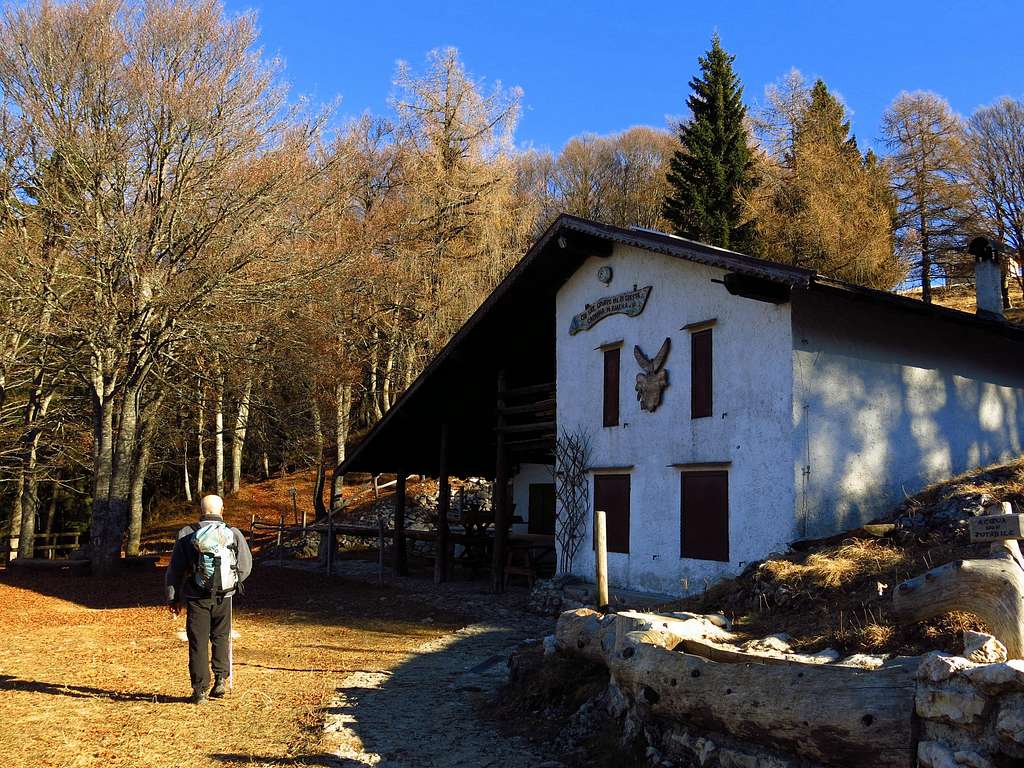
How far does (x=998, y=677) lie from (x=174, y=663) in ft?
28.8

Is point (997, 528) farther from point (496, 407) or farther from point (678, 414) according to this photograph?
point (496, 407)

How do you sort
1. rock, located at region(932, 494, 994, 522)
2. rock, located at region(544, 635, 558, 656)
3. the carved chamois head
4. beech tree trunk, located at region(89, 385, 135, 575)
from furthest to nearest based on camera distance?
1. beech tree trunk, located at region(89, 385, 135, 575)
2. the carved chamois head
3. rock, located at region(932, 494, 994, 522)
4. rock, located at region(544, 635, 558, 656)

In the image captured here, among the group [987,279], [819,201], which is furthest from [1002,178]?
[987,279]

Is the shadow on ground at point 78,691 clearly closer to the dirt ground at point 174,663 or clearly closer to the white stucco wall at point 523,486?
the dirt ground at point 174,663

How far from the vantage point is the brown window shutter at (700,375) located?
1339 centimetres

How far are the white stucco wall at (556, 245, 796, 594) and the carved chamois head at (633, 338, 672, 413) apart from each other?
0.12 metres

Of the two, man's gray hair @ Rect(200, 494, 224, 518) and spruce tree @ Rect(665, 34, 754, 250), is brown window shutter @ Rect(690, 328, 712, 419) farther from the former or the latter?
spruce tree @ Rect(665, 34, 754, 250)

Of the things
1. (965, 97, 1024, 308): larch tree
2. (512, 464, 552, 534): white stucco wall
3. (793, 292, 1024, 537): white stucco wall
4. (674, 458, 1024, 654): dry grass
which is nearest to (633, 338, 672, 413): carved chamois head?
(793, 292, 1024, 537): white stucco wall

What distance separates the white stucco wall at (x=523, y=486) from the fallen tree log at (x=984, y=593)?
55.0 feet

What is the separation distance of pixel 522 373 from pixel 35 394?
487 inches

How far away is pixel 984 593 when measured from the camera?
19.1 feet

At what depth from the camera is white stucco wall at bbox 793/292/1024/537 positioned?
12.2 meters

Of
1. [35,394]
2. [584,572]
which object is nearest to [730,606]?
[584,572]

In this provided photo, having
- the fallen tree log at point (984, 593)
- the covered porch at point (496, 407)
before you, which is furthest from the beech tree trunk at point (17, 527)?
the fallen tree log at point (984, 593)
